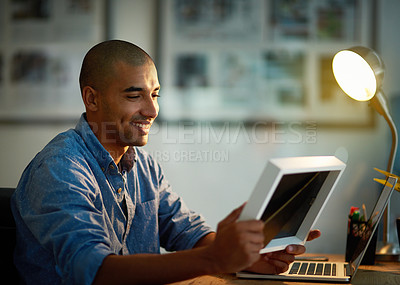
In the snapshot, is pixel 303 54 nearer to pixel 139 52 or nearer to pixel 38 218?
pixel 139 52

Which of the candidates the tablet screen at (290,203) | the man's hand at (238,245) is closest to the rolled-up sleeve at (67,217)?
the man's hand at (238,245)

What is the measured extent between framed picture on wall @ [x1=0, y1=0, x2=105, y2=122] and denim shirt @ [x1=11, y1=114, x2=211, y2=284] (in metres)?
0.95

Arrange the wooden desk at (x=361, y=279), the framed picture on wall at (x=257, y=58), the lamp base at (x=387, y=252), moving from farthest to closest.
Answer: the framed picture on wall at (x=257, y=58) < the lamp base at (x=387, y=252) < the wooden desk at (x=361, y=279)

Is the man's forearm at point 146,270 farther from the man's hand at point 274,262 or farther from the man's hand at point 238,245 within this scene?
the man's hand at point 274,262

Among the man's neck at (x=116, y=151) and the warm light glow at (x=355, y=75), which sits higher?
the warm light glow at (x=355, y=75)

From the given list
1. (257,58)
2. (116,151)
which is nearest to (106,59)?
(116,151)

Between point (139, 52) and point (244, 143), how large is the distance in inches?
38.0

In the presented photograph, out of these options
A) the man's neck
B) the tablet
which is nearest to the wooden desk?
the tablet

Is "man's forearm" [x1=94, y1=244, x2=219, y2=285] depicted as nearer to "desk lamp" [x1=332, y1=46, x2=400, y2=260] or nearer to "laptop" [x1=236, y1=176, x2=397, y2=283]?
"laptop" [x1=236, y1=176, x2=397, y2=283]

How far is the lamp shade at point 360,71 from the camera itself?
1539mm

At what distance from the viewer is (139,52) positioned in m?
1.37

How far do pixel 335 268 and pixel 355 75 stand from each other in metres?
0.71

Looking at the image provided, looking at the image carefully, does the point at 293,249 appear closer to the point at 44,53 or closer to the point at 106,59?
the point at 106,59

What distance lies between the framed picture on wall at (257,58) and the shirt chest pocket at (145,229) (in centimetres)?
86
